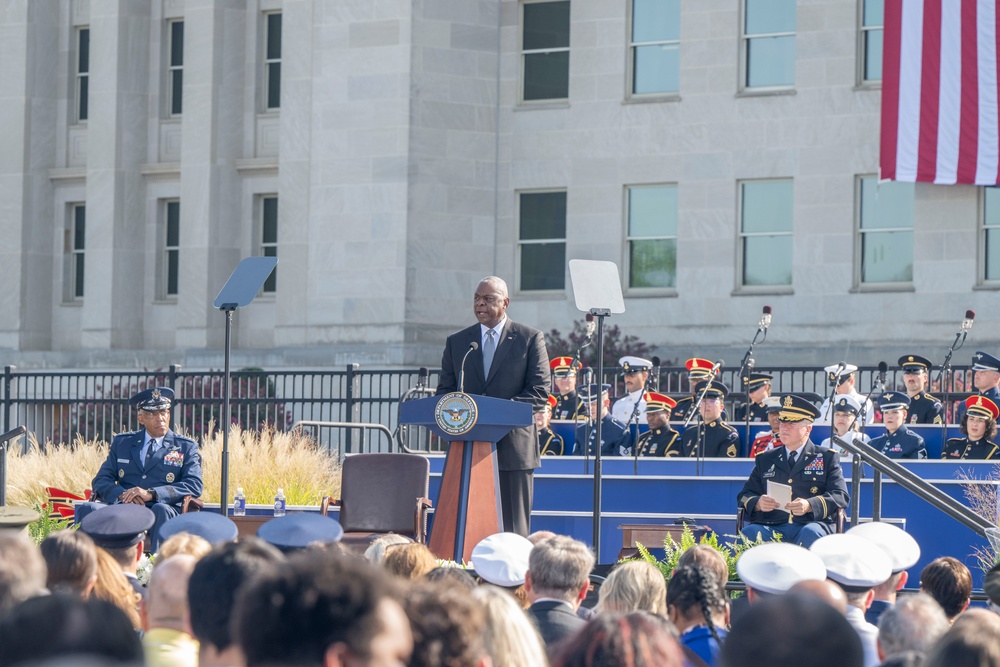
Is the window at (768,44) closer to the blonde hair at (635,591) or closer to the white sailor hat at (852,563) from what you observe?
the white sailor hat at (852,563)

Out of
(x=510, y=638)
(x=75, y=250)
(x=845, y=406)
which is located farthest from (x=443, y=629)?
(x=75, y=250)

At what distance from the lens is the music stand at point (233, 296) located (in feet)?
39.4

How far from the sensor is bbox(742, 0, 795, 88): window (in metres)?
25.1

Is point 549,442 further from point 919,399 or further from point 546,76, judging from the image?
point 546,76

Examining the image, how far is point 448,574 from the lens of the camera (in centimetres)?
588

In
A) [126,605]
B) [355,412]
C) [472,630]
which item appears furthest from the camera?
[355,412]

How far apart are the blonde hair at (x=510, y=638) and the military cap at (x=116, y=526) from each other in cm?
310

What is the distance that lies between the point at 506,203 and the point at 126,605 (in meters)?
21.2

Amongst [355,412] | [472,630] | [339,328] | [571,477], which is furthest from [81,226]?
[472,630]

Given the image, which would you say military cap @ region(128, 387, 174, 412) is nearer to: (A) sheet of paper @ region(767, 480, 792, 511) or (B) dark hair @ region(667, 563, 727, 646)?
(A) sheet of paper @ region(767, 480, 792, 511)

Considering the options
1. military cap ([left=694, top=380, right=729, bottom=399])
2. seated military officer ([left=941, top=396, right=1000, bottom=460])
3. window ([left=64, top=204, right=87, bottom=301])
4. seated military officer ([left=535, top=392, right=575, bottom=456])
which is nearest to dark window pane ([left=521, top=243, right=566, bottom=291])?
military cap ([left=694, top=380, right=729, bottom=399])

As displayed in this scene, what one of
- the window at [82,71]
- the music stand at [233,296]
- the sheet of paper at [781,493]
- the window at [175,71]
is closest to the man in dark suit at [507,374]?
the sheet of paper at [781,493]

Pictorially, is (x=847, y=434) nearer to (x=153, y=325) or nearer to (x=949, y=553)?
(x=949, y=553)

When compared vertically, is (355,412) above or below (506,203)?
below
